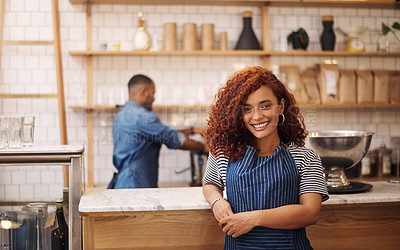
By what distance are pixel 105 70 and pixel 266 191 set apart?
2.96 metres

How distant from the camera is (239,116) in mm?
1580

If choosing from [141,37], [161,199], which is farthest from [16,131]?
[141,37]

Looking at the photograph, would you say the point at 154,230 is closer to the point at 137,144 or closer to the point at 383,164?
the point at 137,144

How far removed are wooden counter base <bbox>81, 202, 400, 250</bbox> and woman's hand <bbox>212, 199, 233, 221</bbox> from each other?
0.68ft

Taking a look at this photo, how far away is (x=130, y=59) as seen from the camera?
163 inches

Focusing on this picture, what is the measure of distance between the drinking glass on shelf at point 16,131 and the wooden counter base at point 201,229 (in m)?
0.45

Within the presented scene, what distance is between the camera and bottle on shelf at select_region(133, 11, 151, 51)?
389 centimetres

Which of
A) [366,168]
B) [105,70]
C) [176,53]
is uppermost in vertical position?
[176,53]

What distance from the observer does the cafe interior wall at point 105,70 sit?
13.3 ft

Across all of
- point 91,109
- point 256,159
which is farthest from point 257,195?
point 91,109

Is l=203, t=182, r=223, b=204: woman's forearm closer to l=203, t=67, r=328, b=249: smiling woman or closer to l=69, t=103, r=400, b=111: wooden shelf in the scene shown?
l=203, t=67, r=328, b=249: smiling woman

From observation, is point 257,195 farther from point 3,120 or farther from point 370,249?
point 3,120

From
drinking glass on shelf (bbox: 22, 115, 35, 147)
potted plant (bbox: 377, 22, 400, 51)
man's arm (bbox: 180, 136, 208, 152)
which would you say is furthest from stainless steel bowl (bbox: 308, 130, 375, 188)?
potted plant (bbox: 377, 22, 400, 51)

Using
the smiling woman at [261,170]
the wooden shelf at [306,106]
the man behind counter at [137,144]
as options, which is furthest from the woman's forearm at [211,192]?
the wooden shelf at [306,106]
